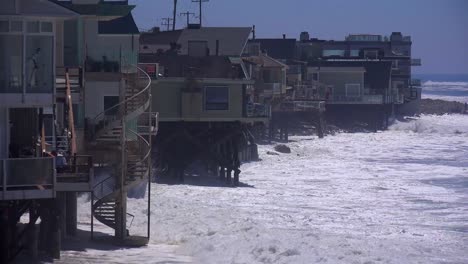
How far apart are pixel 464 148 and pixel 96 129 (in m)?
45.5

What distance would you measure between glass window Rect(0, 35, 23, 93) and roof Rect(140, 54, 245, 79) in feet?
82.8

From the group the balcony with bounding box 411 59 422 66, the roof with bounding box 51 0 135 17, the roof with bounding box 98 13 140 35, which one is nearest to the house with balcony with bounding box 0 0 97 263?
the roof with bounding box 51 0 135 17

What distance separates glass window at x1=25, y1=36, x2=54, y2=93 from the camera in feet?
66.6

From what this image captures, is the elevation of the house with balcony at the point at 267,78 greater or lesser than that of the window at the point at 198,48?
lesser

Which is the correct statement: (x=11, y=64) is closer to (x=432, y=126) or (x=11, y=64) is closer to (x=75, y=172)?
(x=75, y=172)

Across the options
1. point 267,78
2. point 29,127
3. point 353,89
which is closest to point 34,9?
point 29,127

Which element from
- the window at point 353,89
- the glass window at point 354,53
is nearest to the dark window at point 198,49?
the window at point 353,89

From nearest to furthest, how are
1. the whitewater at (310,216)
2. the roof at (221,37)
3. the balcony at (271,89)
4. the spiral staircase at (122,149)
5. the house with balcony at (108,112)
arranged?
the whitewater at (310,216), the house with balcony at (108,112), the spiral staircase at (122,149), the roof at (221,37), the balcony at (271,89)

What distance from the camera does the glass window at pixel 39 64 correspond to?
20297mm

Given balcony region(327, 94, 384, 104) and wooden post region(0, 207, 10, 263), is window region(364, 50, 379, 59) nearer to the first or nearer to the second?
balcony region(327, 94, 384, 104)

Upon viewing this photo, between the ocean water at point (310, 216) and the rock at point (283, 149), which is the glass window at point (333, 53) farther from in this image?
the ocean water at point (310, 216)

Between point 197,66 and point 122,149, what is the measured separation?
23.1 meters

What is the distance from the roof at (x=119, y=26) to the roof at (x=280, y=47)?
49144 mm

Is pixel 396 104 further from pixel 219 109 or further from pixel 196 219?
pixel 196 219
